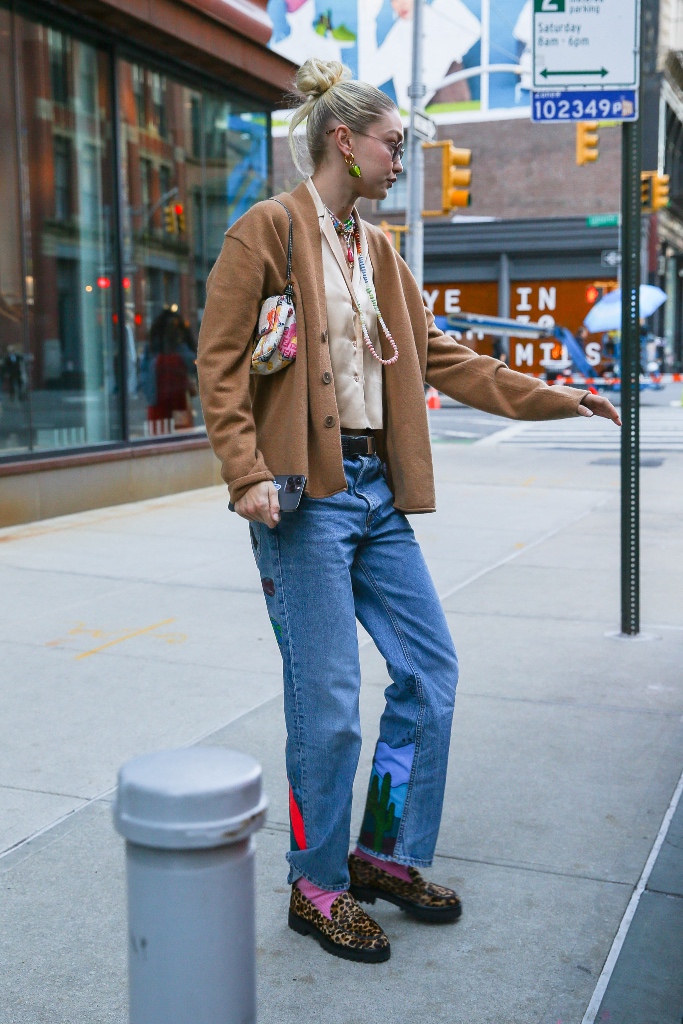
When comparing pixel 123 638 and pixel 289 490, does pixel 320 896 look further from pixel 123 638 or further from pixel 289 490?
pixel 123 638

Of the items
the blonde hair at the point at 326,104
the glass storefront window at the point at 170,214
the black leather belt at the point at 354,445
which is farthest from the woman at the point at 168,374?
the black leather belt at the point at 354,445

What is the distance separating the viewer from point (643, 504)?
11602mm

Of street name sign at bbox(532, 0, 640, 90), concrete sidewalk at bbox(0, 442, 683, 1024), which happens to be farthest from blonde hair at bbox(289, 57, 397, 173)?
street name sign at bbox(532, 0, 640, 90)

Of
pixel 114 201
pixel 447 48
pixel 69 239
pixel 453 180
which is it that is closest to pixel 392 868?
pixel 69 239

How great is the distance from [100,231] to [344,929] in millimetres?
9660

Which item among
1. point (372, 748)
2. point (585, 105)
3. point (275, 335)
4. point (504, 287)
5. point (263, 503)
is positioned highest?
point (504, 287)

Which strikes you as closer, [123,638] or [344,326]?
[344,326]

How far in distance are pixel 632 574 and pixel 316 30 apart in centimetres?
4866

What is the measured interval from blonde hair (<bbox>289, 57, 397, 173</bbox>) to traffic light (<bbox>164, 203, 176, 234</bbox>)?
384 inches

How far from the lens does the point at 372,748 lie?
4445 millimetres

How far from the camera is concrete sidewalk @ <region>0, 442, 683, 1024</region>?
2822 mm

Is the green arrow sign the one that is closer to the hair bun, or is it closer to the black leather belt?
the hair bun

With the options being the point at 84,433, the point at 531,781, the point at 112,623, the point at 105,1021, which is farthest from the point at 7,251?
the point at 105,1021

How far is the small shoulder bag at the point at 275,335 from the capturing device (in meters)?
2.85
